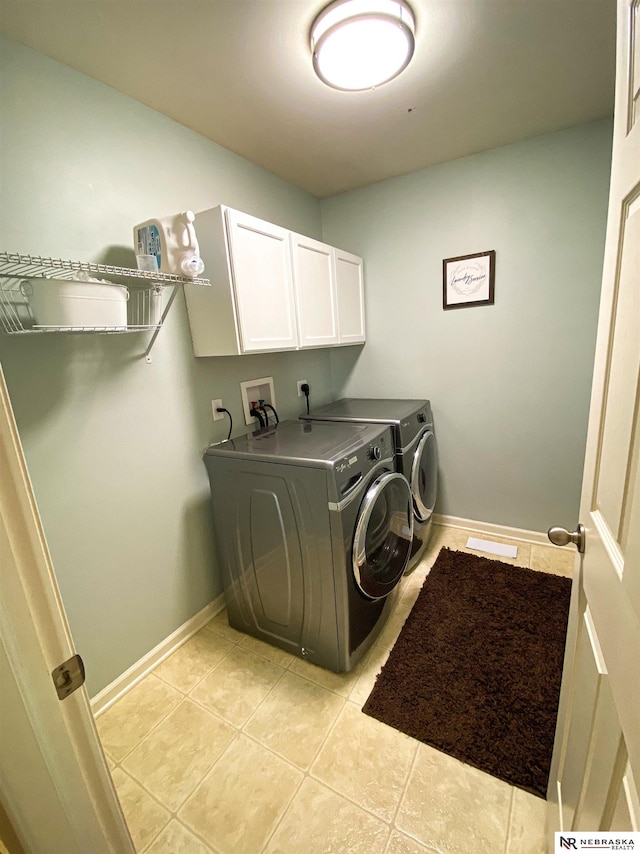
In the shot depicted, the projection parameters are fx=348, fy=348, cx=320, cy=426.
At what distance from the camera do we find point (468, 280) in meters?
2.23

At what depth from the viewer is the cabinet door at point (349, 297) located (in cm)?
231

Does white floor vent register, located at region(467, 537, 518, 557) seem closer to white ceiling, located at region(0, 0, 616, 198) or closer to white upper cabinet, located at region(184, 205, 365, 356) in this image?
white upper cabinet, located at region(184, 205, 365, 356)

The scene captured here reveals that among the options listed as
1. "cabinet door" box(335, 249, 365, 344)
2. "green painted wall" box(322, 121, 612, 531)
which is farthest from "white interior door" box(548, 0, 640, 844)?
"cabinet door" box(335, 249, 365, 344)

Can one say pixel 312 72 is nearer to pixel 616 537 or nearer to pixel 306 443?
pixel 306 443

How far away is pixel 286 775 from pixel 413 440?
1557 millimetres

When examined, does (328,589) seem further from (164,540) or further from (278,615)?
(164,540)

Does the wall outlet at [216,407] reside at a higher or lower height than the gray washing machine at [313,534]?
higher

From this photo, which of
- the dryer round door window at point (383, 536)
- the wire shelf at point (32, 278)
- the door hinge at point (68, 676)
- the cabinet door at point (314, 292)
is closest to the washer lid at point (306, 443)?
the dryer round door window at point (383, 536)

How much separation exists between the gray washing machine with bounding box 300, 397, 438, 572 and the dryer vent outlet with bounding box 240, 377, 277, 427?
266mm

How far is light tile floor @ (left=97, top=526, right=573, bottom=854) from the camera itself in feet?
3.41

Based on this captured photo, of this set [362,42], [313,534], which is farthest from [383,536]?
[362,42]

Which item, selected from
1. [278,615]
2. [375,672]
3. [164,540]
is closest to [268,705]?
[278,615]

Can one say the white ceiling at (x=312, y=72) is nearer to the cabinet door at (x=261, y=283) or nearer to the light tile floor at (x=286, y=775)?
the cabinet door at (x=261, y=283)

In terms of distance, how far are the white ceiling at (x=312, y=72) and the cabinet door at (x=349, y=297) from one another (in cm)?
58
